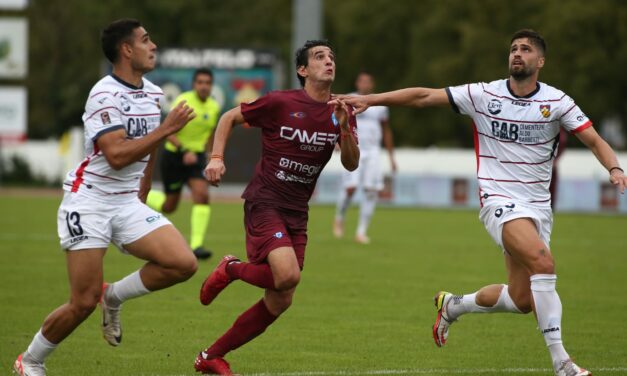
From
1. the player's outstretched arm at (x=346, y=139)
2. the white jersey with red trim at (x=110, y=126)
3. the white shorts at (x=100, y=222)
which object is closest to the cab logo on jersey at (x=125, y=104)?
the white jersey with red trim at (x=110, y=126)

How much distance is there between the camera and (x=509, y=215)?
8.10 meters

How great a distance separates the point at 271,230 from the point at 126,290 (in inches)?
41.9

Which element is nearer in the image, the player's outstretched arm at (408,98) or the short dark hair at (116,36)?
the short dark hair at (116,36)

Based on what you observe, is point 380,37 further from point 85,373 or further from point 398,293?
point 85,373

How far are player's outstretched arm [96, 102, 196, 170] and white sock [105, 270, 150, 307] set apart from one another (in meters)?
0.91

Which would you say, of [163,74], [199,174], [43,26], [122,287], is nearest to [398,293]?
[199,174]

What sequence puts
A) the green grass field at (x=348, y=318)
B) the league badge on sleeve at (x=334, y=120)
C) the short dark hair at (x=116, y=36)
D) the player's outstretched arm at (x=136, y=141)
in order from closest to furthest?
the player's outstretched arm at (x=136, y=141), the short dark hair at (x=116, y=36), the league badge on sleeve at (x=334, y=120), the green grass field at (x=348, y=318)

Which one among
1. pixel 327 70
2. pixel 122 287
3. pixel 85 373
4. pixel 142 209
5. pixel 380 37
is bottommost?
pixel 85 373

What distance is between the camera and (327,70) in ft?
27.0

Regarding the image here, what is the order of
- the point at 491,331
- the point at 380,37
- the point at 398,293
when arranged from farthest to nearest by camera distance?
the point at 380,37
the point at 398,293
the point at 491,331

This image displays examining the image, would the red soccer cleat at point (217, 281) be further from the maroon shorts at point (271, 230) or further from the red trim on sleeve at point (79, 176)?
the red trim on sleeve at point (79, 176)

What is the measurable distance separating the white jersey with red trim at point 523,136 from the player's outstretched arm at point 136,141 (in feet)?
7.42

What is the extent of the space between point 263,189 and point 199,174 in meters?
7.47

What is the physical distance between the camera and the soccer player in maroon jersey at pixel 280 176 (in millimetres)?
7992
